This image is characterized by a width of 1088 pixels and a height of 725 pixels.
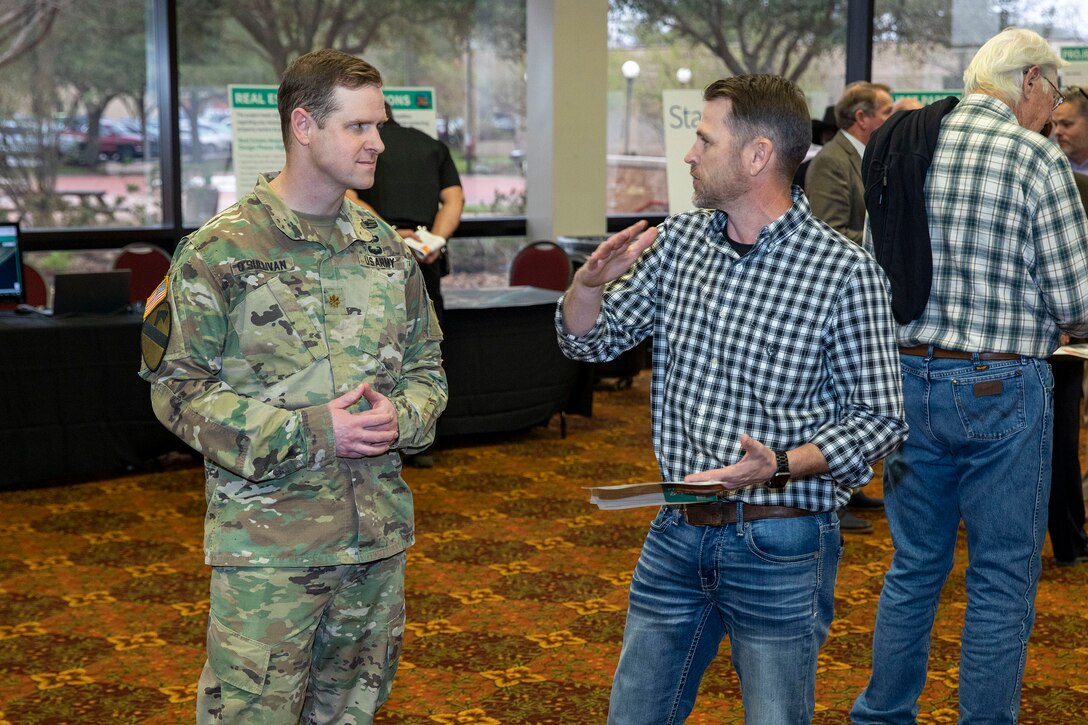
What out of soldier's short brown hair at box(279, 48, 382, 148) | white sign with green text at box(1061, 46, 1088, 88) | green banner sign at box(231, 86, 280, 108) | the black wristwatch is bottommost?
the black wristwatch

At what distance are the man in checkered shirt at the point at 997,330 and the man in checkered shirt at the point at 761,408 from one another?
82 centimetres

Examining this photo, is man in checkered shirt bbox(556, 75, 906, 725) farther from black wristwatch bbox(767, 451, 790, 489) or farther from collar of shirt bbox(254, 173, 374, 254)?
collar of shirt bbox(254, 173, 374, 254)

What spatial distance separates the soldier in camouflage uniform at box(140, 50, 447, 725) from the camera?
6.50 ft

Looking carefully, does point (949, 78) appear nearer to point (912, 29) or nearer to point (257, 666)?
point (912, 29)

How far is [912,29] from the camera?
10406 millimetres

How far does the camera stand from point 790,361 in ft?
6.43

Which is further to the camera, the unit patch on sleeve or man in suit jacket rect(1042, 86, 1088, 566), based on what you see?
man in suit jacket rect(1042, 86, 1088, 566)

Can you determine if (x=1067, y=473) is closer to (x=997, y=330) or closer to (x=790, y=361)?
(x=997, y=330)

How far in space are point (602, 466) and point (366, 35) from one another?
14.6 feet

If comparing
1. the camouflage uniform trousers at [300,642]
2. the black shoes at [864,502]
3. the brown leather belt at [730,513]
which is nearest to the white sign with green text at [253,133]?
the black shoes at [864,502]

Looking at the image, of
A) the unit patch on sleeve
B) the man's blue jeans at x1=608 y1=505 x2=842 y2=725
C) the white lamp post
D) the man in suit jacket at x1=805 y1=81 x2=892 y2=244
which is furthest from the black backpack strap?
the white lamp post

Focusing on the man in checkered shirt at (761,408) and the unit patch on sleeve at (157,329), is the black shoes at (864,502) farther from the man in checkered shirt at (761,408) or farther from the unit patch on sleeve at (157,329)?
the unit patch on sleeve at (157,329)

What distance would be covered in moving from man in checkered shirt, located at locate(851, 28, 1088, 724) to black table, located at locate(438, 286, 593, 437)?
363 centimetres

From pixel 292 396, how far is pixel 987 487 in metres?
1.58
